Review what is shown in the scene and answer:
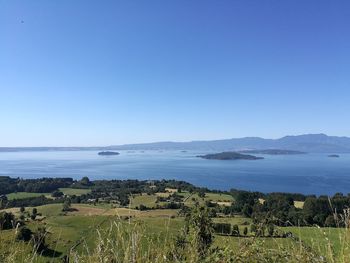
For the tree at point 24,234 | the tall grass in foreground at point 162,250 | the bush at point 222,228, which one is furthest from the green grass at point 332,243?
the tree at point 24,234

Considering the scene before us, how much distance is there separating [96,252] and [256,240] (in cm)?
121

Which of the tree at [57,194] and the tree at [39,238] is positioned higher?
the tree at [39,238]

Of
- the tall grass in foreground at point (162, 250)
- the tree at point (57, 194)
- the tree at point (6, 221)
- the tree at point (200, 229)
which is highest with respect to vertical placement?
the tree at point (6, 221)

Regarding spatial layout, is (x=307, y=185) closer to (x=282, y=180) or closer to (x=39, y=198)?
(x=282, y=180)

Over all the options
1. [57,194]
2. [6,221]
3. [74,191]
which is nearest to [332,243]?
[6,221]

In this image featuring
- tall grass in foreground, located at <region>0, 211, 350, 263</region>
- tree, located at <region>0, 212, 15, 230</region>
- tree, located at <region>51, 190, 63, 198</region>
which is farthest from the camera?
tree, located at <region>51, 190, 63, 198</region>

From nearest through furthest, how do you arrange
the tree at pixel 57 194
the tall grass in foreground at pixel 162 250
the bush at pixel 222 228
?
the tall grass in foreground at pixel 162 250 < the bush at pixel 222 228 < the tree at pixel 57 194

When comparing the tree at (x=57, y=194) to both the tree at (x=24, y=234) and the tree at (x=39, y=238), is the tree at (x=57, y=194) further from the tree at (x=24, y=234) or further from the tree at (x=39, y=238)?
the tree at (x=39, y=238)

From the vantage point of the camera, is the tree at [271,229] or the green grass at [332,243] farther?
the tree at [271,229]

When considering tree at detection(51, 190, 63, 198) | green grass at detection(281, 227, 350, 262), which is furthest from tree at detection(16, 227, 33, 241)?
tree at detection(51, 190, 63, 198)

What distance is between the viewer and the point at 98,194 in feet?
292

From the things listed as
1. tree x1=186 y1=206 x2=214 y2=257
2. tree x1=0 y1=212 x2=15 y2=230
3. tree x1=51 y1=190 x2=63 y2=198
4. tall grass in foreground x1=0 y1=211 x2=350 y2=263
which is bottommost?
tree x1=51 y1=190 x2=63 y2=198

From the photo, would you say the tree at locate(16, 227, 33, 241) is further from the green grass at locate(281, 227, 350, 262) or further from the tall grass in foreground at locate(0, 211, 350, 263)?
the green grass at locate(281, 227, 350, 262)

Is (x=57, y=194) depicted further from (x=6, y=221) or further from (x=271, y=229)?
(x=271, y=229)
